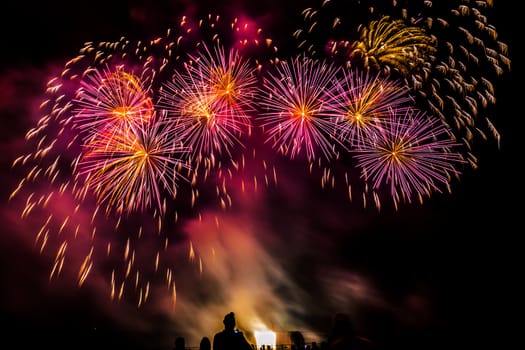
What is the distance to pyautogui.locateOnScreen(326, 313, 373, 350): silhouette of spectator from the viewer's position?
595cm

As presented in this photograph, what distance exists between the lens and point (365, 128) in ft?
47.7

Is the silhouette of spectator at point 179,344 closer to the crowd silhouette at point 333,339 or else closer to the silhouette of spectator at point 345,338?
the crowd silhouette at point 333,339

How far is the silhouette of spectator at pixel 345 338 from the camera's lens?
595 cm

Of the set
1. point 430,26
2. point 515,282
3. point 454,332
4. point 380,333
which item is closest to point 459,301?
point 454,332

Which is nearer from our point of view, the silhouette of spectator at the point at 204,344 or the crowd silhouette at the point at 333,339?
the crowd silhouette at the point at 333,339

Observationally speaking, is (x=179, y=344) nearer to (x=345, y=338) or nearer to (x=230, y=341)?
(x=230, y=341)

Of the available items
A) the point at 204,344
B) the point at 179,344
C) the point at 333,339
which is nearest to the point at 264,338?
the point at 179,344

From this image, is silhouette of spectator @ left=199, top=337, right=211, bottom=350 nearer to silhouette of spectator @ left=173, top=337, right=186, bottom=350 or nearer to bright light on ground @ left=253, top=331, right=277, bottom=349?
silhouette of spectator @ left=173, top=337, right=186, bottom=350

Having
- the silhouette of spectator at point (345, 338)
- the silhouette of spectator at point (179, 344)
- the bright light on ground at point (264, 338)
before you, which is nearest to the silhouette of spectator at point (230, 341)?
the silhouette of spectator at point (345, 338)

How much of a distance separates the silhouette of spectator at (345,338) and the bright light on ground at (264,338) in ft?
72.2

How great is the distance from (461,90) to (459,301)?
1889cm

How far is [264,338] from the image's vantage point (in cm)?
2816

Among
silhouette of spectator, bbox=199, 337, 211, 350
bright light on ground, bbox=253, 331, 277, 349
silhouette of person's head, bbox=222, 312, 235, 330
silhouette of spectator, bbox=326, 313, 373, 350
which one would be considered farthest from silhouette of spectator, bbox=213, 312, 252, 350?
bright light on ground, bbox=253, 331, 277, 349

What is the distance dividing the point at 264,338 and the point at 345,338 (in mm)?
23876
